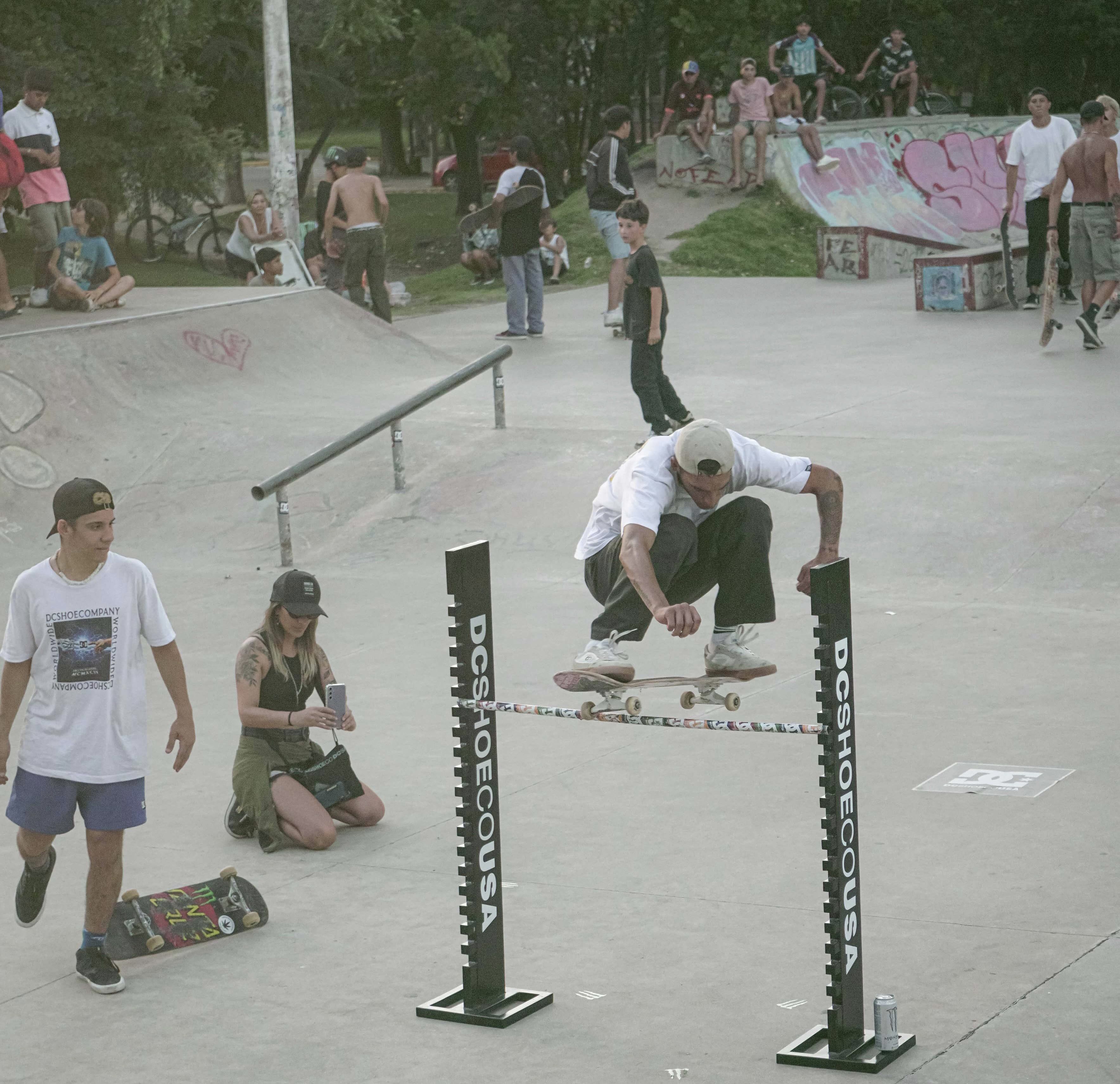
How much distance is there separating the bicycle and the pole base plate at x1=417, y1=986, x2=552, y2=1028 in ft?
79.5

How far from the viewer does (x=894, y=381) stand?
14.3 metres

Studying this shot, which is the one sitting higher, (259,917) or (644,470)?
(644,470)

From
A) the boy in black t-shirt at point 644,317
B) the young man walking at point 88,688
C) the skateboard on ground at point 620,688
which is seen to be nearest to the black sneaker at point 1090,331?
the boy in black t-shirt at point 644,317

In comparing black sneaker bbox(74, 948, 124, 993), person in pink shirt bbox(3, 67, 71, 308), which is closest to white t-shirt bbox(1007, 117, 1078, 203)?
person in pink shirt bbox(3, 67, 71, 308)

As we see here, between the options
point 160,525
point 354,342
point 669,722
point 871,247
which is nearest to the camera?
point 669,722

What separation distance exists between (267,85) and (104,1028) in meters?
16.0

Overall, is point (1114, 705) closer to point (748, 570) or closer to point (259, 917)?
point (748, 570)

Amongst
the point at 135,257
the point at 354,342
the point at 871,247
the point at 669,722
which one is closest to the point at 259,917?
the point at 669,722

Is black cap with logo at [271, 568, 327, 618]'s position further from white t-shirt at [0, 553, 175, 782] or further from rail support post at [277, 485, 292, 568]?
rail support post at [277, 485, 292, 568]

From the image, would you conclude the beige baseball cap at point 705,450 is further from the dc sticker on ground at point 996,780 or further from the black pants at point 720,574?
the dc sticker on ground at point 996,780

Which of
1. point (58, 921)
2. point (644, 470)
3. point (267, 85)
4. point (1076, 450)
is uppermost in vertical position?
point (267, 85)

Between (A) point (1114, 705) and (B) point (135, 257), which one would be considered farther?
(B) point (135, 257)

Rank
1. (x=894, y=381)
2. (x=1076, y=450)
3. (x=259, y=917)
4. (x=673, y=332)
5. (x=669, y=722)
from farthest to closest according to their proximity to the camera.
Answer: (x=673, y=332) < (x=894, y=381) < (x=1076, y=450) < (x=259, y=917) < (x=669, y=722)

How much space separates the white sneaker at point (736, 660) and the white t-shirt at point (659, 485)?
41cm
